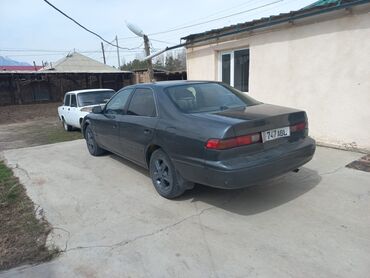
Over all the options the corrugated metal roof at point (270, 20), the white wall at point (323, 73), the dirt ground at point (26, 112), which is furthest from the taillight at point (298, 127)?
the dirt ground at point (26, 112)

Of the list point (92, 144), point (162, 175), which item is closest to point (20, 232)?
point (162, 175)

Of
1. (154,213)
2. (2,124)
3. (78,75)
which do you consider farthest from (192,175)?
(78,75)

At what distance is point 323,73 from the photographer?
6.45 metres

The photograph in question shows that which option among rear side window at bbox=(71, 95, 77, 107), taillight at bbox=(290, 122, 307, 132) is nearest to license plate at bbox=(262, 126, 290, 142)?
taillight at bbox=(290, 122, 307, 132)

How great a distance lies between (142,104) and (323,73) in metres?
4.11

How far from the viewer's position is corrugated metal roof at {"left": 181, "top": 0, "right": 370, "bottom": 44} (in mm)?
5784

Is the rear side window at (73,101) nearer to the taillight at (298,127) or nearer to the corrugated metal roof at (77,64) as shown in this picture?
the taillight at (298,127)

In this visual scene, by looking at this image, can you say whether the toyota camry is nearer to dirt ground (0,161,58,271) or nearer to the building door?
dirt ground (0,161,58,271)

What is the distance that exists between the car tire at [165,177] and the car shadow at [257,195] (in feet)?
0.65

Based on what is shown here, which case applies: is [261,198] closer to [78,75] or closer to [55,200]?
[55,200]

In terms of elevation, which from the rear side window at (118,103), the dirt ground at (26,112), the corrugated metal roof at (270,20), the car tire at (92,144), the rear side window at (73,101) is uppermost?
the corrugated metal roof at (270,20)

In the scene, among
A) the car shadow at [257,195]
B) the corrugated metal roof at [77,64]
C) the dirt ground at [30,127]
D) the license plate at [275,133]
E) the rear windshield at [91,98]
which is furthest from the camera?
the corrugated metal roof at [77,64]

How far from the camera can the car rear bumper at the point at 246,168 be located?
325cm

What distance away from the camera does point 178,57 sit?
40.2m
